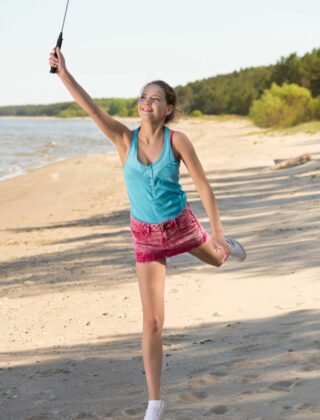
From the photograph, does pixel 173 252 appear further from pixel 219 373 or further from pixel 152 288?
pixel 219 373

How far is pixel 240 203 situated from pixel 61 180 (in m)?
11.9

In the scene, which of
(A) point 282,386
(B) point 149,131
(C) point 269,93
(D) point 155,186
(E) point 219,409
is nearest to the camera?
(D) point 155,186

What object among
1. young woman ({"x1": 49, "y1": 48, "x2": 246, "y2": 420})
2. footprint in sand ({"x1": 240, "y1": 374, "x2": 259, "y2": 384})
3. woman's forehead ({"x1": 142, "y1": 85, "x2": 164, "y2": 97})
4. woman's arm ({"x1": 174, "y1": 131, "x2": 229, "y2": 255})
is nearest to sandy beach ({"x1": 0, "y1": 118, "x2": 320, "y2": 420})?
footprint in sand ({"x1": 240, "y1": 374, "x2": 259, "y2": 384})

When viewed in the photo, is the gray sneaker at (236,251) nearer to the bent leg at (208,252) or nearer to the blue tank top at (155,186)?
the bent leg at (208,252)

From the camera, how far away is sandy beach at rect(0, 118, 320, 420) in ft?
12.9

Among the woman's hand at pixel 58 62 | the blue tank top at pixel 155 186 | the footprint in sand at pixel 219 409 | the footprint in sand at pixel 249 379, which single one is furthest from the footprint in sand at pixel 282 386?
the woman's hand at pixel 58 62

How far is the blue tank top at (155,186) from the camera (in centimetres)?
330

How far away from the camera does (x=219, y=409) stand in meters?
3.66

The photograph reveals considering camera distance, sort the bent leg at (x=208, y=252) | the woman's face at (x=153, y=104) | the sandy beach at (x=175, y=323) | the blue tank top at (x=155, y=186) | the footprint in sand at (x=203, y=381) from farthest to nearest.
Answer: the footprint in sand at (x=203, y=381)
the sandy beach at (x=175, y=323)
the bent leg at (x=208, y=252)
the woman's face at (x=153, y=104)
the blue tank top at (x=155, y=186)

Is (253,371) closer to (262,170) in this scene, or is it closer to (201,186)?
(201,186)

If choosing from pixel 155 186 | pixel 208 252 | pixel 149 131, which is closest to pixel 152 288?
pixel 208 252

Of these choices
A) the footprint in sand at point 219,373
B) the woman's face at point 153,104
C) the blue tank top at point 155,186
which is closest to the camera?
the blue tank top at point 155,186

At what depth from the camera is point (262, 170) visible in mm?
19781

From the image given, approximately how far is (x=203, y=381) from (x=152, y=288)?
1.16 metres
